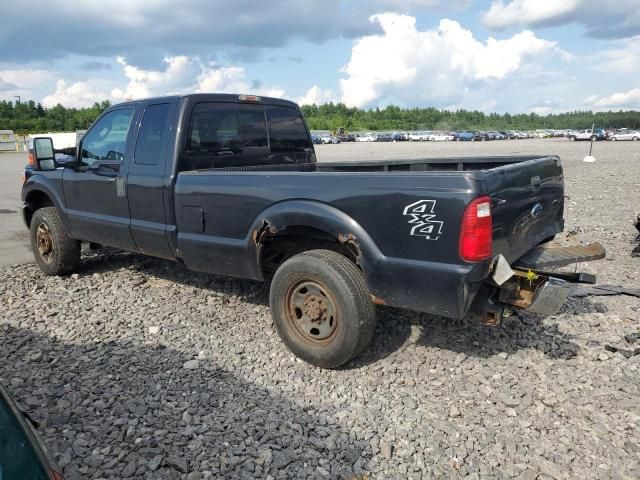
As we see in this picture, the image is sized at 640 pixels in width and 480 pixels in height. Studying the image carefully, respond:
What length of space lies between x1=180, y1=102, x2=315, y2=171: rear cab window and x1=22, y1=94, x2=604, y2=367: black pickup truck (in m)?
0.01

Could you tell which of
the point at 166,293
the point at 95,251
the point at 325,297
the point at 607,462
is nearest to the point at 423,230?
the point at 325,297

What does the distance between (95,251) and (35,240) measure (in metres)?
1.06

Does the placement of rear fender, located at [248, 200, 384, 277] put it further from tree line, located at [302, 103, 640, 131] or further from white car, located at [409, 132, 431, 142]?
tree line, located at [302, 103, 640, 131]

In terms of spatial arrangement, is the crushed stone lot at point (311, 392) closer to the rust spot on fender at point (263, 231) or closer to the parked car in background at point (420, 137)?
the rust spot on fender at point (263, 231)

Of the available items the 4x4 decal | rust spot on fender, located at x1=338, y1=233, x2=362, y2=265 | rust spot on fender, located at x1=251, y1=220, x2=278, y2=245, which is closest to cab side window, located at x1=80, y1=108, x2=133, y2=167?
rust spot on fender, located at x1=251, y1=220, x2=278, y2=245

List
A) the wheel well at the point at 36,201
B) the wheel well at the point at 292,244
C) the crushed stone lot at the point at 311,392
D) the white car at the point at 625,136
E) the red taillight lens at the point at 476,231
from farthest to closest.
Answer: the white car at the point at 625,136 < the wheel well at the point at 36,201 < the wheel well at the point at 292,244 < the red taillight lens at the point at 476,231 < the crushed stone lot at the point at 311,392

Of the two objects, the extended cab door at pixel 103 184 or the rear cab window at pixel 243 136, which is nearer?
the rear cab window at pixel 243 136

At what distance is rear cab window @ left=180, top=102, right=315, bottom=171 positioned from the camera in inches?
188

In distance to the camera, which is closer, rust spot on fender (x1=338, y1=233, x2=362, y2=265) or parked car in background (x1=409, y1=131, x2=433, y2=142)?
rust spot on fender (x1=338, y1=233, x2=362, y2=265)

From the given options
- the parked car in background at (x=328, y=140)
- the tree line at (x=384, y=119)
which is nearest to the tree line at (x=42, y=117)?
the tree line at (x=384, y=119)

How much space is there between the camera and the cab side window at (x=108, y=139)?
517 centimetres

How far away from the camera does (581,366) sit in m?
3.84

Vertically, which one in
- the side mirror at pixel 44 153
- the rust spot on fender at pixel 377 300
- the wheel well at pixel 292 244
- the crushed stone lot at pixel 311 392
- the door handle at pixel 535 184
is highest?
the side mirror at pixel 44 153

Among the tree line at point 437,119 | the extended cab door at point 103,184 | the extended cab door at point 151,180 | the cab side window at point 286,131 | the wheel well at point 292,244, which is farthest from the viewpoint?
the tree line at point 437,119
